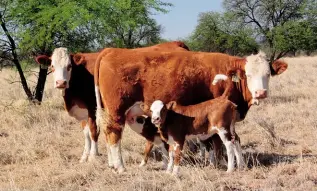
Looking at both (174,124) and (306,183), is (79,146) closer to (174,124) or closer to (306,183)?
(174,124)

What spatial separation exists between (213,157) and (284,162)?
1.09 meters

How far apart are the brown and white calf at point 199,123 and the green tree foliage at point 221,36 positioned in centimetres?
2408

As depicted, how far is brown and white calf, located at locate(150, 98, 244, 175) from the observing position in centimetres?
654

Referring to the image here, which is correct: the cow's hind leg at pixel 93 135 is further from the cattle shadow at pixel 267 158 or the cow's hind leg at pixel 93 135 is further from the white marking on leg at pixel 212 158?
the cattle shadow at pixel 267 158

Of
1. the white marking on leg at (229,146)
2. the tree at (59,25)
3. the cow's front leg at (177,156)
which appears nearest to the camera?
the cow's front leg at (177,156)

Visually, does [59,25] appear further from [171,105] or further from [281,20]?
[281,20]

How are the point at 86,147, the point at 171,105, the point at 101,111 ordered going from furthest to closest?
the point at 86,147
the point at 101,111
the point at 171,105

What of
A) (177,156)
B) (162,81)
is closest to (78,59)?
(162,81)

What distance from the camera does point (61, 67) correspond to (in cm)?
789

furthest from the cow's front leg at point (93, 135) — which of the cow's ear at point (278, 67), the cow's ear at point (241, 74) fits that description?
the cow's ear at point (278, 67)

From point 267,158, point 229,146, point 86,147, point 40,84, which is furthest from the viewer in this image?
point 40,84

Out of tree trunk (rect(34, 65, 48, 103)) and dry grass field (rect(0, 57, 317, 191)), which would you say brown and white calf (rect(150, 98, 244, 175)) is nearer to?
dry grass field (rect(0, 57, 317, 191))

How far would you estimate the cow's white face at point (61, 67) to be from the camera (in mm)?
7759

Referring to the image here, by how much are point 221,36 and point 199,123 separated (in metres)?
26.7
